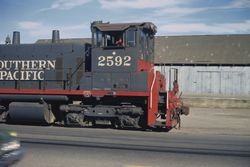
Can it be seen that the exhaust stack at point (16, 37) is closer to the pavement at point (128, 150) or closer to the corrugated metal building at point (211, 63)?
the pavement at point (128, 150)

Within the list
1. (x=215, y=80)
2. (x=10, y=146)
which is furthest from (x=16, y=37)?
(x=215, y=80)

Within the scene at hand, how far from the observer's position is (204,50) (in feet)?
168

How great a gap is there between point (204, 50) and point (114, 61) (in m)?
35.6

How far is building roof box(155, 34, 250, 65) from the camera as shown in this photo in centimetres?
4869

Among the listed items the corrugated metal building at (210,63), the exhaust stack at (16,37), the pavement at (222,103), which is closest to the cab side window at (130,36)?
the exhaust stack at (16,37)

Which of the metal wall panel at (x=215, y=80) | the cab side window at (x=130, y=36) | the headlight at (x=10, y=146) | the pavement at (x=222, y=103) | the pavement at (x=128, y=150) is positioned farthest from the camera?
the metal wall panel at (x=215, y=80)

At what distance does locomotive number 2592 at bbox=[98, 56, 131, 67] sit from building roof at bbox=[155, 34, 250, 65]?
32.4 meters

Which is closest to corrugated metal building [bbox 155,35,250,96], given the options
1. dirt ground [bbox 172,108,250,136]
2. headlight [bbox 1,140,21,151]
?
dirt ground [bbox 172,108,250,136]

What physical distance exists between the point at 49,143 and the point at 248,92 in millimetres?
37213

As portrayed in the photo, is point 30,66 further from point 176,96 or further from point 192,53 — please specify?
point 192,53

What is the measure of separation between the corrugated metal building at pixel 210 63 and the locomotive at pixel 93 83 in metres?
25.9

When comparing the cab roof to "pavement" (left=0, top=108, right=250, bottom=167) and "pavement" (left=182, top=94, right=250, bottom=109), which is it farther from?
"pavement" (left=182, top=94, right=250, bottom=109)

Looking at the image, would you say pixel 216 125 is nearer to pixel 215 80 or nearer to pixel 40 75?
pixel 40 75

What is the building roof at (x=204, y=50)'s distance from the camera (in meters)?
48.7
